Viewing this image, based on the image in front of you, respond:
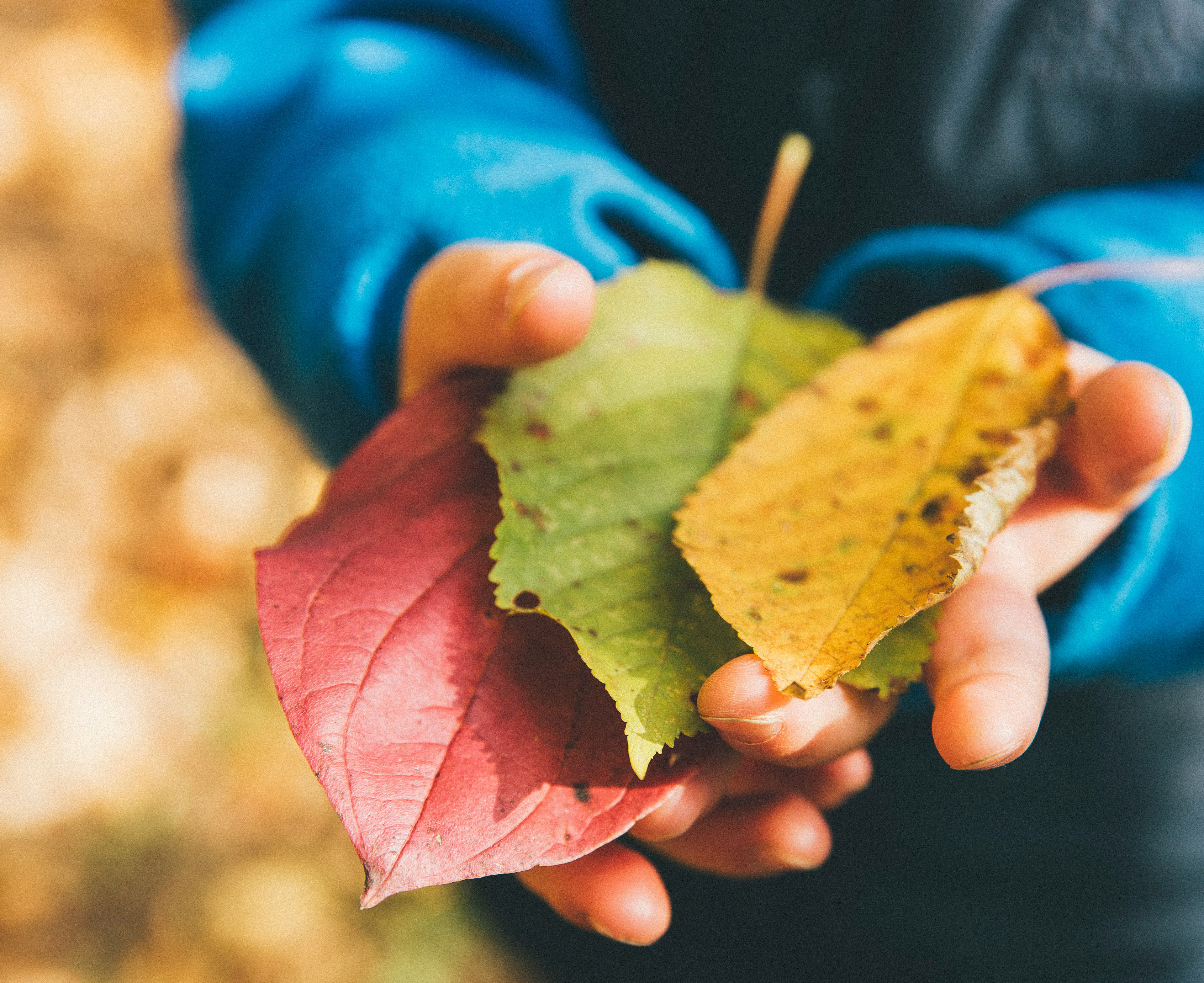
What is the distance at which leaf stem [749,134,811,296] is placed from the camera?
0.70 meters

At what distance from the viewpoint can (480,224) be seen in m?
0.61

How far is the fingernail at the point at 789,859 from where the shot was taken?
47 cm

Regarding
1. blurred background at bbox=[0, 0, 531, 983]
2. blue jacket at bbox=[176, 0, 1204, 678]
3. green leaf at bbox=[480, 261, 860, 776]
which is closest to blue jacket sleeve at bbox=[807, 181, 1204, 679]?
blue jacket at bbox=[176, 0, 1204, 678]

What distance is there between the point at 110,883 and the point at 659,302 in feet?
4.71

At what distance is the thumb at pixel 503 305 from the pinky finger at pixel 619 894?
27 centimetres

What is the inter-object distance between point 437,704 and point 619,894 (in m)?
0.17

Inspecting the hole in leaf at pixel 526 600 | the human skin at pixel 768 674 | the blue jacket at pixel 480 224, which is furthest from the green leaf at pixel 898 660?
the blue jacket at pixel 480 224

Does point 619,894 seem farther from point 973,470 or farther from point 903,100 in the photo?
point 903,100

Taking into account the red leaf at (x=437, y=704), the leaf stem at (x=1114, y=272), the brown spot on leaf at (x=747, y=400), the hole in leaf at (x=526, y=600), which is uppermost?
the leaf stem at (x=1114, y=272)

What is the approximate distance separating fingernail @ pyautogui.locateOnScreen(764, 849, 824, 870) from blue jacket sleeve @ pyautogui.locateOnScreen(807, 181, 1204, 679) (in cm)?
24

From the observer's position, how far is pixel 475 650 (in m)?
0.36

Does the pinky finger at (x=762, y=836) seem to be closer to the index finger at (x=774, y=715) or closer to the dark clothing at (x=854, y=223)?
the index finger at (x=774, y=715)

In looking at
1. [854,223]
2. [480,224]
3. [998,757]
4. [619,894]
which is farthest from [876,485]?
[854,223]

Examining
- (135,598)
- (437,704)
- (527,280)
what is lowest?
(135,598)
